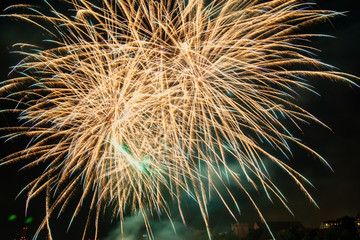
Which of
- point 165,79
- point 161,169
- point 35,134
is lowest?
point 161,169

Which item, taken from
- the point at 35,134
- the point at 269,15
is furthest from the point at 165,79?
the point at 35,134

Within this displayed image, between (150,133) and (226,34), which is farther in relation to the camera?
(150,133)

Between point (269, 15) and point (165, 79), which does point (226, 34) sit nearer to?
point (269, 15)

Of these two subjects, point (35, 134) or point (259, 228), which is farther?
point (259, 228)

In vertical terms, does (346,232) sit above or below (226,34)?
below

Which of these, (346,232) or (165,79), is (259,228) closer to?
(346,232)

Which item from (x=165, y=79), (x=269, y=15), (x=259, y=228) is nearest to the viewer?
(x=269, y=15)

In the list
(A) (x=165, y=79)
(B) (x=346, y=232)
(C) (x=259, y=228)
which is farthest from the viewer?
(C) (x=259, y=228)

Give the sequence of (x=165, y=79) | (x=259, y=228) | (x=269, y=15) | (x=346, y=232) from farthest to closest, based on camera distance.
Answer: (x=259, y=228) → (x=346, y=232) → (x=165, y=79) → (x=269, y=15)

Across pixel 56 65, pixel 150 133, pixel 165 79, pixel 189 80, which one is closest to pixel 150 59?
pixel 165 79
